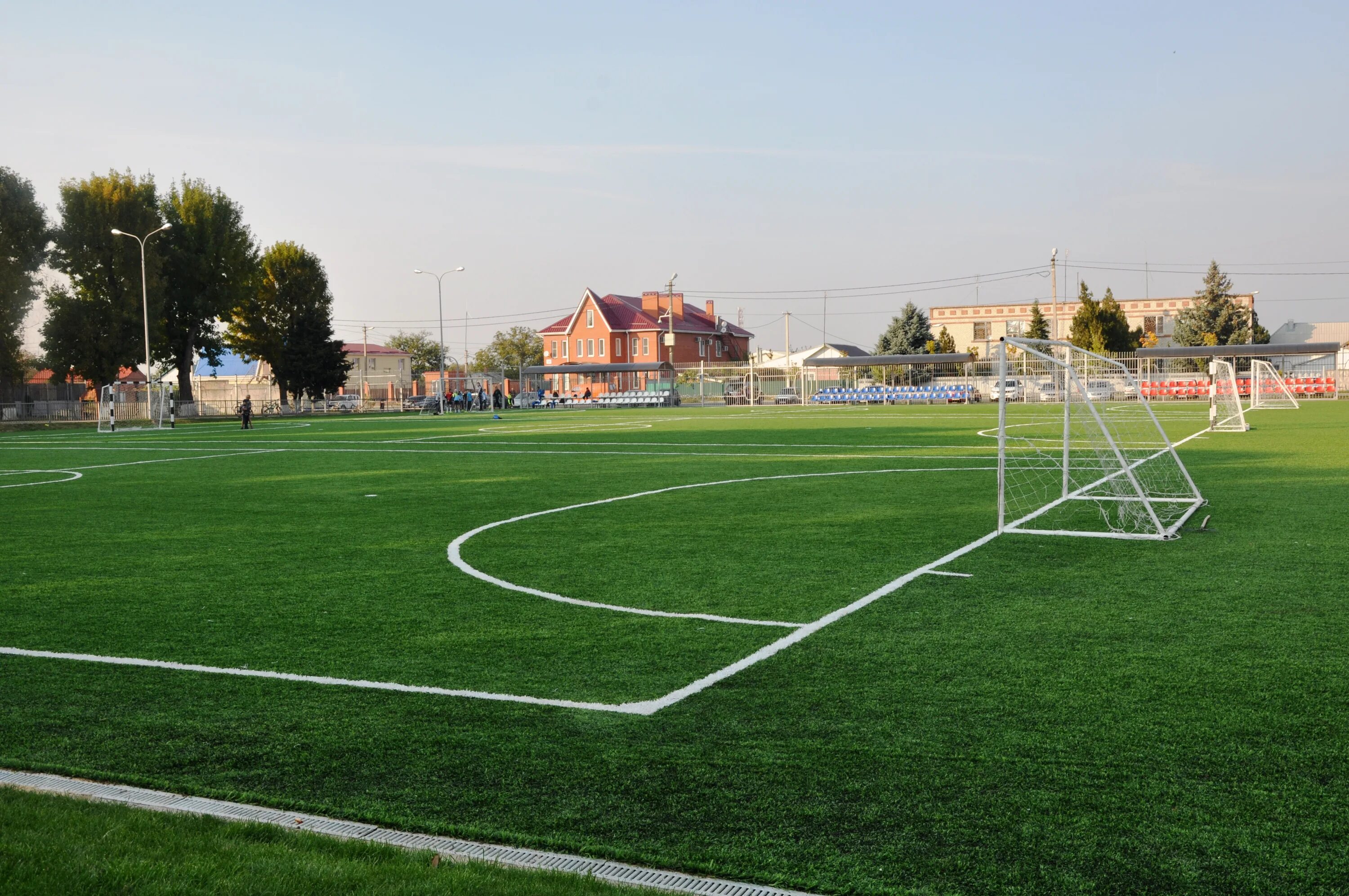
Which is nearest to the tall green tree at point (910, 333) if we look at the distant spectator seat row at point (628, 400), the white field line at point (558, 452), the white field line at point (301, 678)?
the distant spectator seat row at point (628, 400)

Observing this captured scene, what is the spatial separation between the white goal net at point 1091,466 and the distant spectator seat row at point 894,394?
42.1 m

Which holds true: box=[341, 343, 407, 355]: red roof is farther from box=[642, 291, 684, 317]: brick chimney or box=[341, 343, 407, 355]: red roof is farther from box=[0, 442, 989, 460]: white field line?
box=[0, 442, 989, 460]: white field line

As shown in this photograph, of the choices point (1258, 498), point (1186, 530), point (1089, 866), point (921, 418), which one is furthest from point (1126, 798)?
point (921, 418)

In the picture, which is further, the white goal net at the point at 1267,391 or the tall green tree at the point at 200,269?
the tall green tree at the point at 200,269

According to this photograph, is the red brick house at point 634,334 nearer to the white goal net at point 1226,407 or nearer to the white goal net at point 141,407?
the white goal net at point 141,407

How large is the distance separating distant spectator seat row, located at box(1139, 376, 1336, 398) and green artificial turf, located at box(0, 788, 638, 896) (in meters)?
51.8

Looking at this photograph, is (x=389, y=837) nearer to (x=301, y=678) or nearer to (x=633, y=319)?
(x=301, y=678)

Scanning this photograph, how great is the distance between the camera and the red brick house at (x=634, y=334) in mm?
89688

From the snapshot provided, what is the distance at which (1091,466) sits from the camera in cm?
1656

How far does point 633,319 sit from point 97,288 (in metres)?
47.0

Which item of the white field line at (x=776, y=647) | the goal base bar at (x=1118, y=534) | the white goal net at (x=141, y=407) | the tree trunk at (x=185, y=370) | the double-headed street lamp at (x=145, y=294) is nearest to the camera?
the white field line at (x=776, y=647)

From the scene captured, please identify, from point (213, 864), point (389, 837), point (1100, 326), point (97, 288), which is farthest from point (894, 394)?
point (213, 864)

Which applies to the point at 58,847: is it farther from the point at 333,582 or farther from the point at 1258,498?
the point at 1258,498

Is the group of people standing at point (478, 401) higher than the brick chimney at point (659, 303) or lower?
lower
